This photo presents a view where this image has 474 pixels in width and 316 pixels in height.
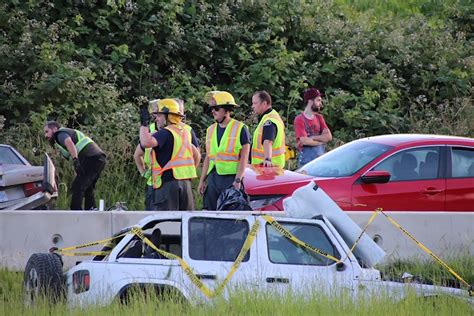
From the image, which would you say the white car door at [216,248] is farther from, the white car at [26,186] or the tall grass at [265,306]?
the white car at [26,186]

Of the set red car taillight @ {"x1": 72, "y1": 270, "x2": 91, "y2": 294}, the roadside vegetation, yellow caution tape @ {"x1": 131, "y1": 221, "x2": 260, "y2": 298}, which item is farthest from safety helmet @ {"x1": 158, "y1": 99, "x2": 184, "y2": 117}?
the roadside vegetation

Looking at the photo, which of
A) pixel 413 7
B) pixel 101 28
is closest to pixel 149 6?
pixel 101 28

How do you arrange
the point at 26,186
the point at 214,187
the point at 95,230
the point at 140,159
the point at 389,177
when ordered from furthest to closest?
the point at 26,186, the point at 140,159, the point at 214,187, the point at 389,177, the point at 95,230

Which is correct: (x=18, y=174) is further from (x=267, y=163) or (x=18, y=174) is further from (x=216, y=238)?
(x=216, y=238)

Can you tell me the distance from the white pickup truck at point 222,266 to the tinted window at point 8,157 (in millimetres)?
6308

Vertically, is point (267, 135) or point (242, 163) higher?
point (267, 135)

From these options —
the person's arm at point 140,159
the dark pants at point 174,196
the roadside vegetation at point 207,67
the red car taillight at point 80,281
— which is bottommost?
the red car taillight at point 80,281

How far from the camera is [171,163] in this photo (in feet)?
43.7

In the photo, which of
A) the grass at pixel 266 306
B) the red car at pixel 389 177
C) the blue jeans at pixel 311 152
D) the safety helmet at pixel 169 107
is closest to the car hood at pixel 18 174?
the safety helmet at pixel 169 107

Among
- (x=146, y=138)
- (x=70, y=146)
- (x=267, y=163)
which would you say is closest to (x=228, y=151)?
(x=267, y=163)

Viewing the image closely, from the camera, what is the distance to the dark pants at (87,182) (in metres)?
16.3

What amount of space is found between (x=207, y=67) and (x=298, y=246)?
12870mm

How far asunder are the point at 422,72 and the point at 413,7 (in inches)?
214

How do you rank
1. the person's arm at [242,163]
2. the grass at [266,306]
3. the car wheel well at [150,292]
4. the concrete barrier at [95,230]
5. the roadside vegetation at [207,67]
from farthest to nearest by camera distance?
the roadside vegetation at [207,67]
the person's arm at [242,163]
the concrete barrier at [95,230]
the car wheel well at [150,292]
the grass at [266,306]
